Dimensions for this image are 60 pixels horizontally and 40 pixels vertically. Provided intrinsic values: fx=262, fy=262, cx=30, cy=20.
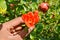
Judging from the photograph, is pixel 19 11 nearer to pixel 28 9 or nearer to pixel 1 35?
pixel 28 9

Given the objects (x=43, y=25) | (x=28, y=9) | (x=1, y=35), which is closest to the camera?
Answer: (x=1, y=35)

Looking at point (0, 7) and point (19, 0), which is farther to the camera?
point (19, 0)

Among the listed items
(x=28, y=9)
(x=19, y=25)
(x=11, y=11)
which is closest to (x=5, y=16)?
(x=11, y=11)

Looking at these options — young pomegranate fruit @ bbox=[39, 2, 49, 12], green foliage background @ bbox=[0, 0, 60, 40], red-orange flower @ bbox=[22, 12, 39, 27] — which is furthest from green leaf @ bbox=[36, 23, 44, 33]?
red-orange flower @ bbox=[22, 12, 39, 27]

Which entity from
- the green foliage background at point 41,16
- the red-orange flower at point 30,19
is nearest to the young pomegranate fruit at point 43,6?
the green foliage background at point 41,16

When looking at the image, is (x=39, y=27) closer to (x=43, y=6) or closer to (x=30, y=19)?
(x=43, y=6)

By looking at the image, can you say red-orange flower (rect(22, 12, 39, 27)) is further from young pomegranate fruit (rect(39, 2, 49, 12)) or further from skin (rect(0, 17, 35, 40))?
young pomegranate fruit (rect(39, 2, 49, 12))

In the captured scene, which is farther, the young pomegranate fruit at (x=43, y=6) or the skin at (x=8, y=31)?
the young pomegranate fruit at (x=43, y=6)

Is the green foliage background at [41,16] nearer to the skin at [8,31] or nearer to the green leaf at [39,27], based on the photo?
the green leaf at [39,27]

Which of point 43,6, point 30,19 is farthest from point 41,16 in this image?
point 30,19
